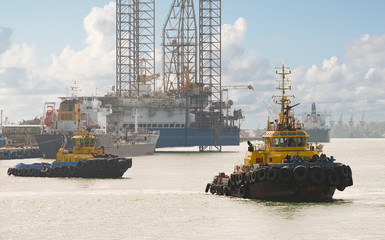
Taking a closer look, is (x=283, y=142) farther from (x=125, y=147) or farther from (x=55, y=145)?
(x=125, y=147)

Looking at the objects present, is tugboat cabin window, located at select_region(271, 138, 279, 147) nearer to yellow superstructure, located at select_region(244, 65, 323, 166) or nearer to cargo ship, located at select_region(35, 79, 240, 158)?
yellow superstructure, located at select_region(244, 65, 323, 166)

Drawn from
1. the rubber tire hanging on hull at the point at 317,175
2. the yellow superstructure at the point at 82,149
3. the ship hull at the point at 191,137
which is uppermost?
the ship hull at the point at 191,137

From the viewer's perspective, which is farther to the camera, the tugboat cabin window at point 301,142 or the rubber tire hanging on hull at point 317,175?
the tugboat cabin window at point 301,142

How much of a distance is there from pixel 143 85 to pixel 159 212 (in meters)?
132

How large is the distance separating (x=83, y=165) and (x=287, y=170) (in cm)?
3068

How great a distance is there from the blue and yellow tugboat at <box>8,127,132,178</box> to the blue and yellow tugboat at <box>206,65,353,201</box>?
2262 centimetres

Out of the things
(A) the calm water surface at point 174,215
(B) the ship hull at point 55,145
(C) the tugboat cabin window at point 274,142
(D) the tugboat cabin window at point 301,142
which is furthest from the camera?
(B) the ship hull at point 55,145

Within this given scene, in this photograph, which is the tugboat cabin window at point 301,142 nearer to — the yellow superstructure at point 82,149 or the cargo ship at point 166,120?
the yellow superstructure at point 82,149

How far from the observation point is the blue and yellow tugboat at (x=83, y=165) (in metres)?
68.5

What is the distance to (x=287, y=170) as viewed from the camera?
4284cm

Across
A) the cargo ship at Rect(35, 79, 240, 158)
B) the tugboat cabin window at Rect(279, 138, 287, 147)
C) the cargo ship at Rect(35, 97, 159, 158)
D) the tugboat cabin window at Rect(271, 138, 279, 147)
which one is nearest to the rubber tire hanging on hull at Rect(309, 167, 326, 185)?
the tugboat cabin window at Rect(279, 138, 287, 147)

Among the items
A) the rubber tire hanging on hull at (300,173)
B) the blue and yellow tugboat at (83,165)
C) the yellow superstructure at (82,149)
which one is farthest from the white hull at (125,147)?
the rubber tire hanging on hull at (300,173)

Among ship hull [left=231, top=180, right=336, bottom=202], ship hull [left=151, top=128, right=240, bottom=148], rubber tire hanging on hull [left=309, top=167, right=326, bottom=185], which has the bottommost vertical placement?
ship hull [left=231, top=180, right=336, bottom=202]

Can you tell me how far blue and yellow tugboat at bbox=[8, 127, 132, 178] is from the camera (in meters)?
68.5
